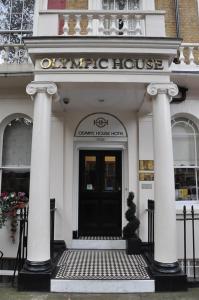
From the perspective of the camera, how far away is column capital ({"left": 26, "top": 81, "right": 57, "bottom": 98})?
5973mm

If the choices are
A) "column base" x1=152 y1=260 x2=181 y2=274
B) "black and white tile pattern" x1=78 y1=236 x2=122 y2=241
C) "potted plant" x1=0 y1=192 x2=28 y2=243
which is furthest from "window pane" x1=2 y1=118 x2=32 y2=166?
"column base" x1=152 y1=260 x2=181 y2=274

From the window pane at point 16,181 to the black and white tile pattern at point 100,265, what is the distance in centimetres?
212

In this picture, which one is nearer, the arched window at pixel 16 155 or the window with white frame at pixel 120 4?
the arched window at pixel 16 155

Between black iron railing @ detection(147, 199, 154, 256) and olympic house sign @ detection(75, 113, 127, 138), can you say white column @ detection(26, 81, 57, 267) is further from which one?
black iron railing @ detection(147, 199, 154, 256)

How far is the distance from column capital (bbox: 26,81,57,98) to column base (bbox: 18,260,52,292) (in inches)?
128

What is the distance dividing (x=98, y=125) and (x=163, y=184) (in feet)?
→ 10.0

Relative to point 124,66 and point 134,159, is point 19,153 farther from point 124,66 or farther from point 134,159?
point 124,66

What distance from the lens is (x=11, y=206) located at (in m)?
7.47

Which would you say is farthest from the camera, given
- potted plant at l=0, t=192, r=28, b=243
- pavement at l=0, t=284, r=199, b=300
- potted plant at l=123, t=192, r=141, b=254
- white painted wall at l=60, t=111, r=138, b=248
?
white painted wall at l=60, t=111, r=138, b=248

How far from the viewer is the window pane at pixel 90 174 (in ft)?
27.4

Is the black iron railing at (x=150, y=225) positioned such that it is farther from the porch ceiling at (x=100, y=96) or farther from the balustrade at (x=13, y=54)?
the balustrade at (x=13, y=54)

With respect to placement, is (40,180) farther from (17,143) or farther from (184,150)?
(184,150)

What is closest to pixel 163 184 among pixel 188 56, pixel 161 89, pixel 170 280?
pixel 170 280

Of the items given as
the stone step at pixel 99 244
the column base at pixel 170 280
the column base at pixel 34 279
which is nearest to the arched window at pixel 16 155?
the stone step at pixel 99 244
